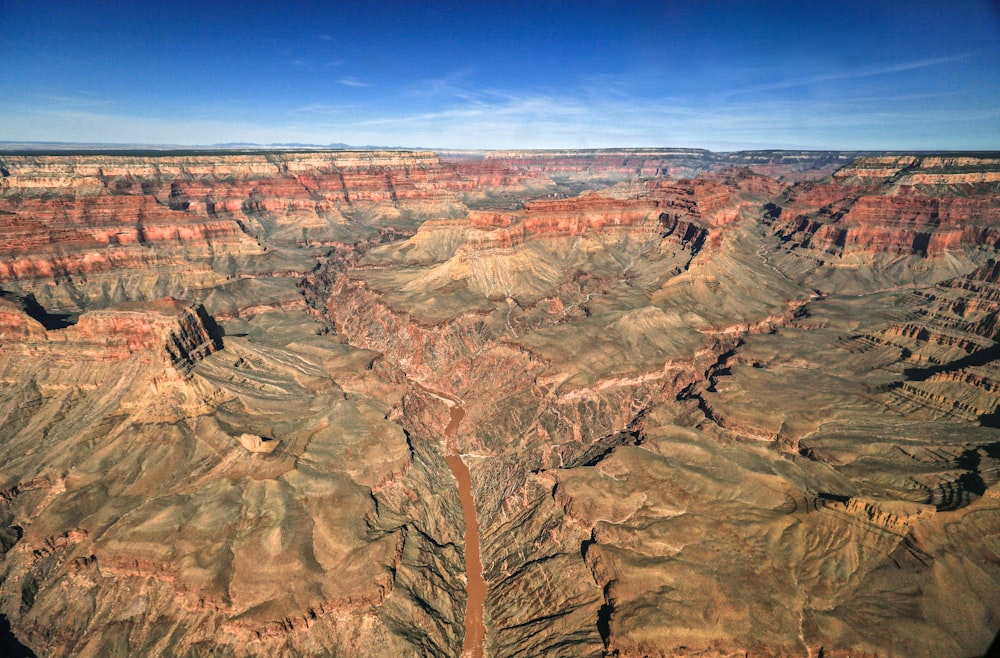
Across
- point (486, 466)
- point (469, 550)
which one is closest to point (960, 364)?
point (486, 466)

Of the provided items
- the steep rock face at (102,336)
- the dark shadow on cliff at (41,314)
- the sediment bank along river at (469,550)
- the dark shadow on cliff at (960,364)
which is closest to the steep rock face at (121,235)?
the dark shadow on cliff at (41,314)

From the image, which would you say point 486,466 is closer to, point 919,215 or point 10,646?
point 10,646

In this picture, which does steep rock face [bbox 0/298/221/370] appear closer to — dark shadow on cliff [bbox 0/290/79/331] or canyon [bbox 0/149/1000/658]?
canyon [bbox 0/149/1000/658]

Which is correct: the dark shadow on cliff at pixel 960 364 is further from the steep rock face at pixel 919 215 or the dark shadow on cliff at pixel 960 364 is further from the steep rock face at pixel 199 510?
the steep rock face at pixel 919 215

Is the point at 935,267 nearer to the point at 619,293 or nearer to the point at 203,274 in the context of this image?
the point at 619,293

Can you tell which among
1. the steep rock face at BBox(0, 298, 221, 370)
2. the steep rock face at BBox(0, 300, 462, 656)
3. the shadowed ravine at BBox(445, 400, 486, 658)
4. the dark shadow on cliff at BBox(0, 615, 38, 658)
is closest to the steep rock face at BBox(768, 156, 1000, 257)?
the shadowed ravine at BBox(445, 400, 486, 658)

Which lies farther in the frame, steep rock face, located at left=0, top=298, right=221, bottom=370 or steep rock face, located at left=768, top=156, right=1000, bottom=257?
steep rock face, located at left=768, top=156, right=1000, bottom=257
